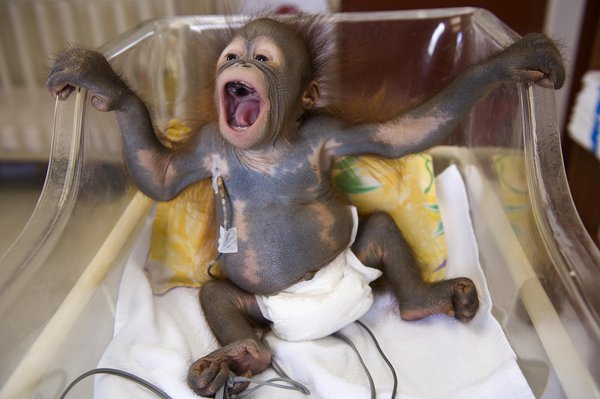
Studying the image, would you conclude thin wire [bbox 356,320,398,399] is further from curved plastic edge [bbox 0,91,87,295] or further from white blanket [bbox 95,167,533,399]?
curved plastic edge [bbox 0,91,87,295]

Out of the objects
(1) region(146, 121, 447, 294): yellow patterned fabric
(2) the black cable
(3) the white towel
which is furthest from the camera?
(3) the white towel

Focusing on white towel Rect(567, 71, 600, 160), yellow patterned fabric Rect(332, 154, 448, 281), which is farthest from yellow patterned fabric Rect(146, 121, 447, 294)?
white towel Rect(567, 71, 600, 160)

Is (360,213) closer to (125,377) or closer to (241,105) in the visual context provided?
(241,105)

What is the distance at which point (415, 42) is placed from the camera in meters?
1.20

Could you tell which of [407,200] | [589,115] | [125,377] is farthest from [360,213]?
[589,115]

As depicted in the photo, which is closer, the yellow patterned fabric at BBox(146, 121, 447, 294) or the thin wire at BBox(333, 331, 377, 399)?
the thin wire at BBox(333, 331, 377, 399)

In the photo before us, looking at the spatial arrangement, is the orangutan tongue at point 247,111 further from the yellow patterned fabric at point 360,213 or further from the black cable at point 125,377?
Answer: the black cable at point 125,377

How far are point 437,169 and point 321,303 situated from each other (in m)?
0.50

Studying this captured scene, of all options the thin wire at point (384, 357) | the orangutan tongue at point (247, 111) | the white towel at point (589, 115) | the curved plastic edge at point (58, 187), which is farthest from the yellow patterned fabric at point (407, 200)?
the white towel at point (589, 115)

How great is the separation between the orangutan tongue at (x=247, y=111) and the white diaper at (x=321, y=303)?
10.5 inches

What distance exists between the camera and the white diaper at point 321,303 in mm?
821

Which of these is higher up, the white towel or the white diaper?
the white towel

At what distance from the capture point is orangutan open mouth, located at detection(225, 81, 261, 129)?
714mm

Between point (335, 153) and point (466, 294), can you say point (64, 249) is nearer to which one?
point (335, 153)
